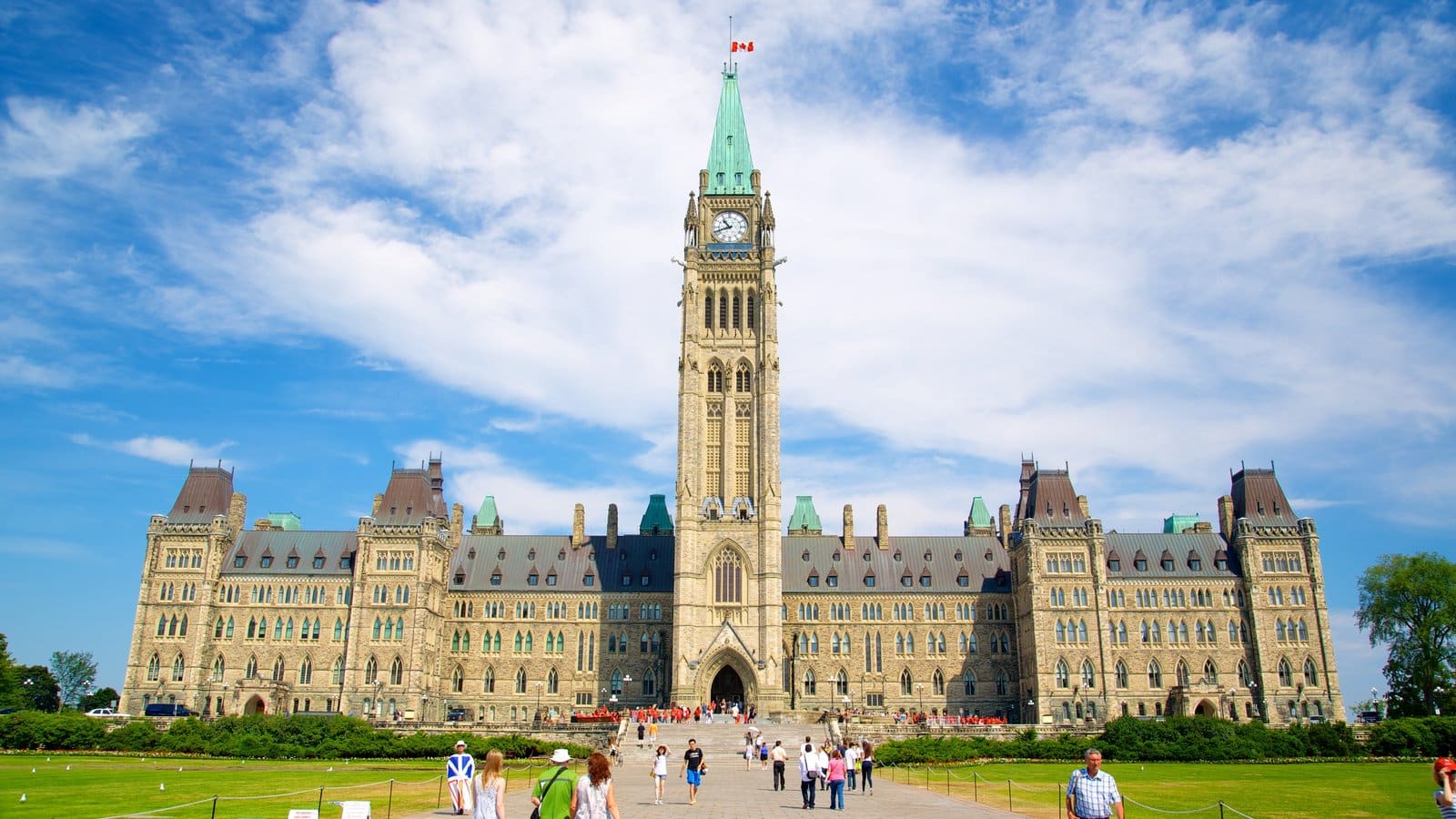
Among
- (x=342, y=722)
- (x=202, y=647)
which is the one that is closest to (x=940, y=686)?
(x=342, y=722)

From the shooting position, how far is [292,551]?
8925 cm

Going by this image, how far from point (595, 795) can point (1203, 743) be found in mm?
47421

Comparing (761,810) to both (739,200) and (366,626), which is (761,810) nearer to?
(366,626)

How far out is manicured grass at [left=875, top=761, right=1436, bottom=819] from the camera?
99.6 feet

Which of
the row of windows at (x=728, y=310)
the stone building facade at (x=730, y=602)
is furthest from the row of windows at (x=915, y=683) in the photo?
the row of windows at (x=728, y=310)

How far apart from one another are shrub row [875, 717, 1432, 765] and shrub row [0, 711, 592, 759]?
2101 centimetres

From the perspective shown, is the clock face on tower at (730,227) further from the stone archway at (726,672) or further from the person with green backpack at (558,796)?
the person with green backpack at (558,796)

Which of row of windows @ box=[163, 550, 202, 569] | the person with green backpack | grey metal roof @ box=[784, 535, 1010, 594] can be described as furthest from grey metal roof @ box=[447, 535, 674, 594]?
the person with green backpack

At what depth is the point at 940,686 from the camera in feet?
A: 293

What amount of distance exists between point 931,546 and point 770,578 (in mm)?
19834

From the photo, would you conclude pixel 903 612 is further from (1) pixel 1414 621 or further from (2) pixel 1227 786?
(2) pixel 1227 786

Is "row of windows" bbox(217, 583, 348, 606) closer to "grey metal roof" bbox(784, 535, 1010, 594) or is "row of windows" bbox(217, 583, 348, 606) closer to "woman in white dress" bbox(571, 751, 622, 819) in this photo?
"grey metal roof" bbox(784, 535, 1010, 594)

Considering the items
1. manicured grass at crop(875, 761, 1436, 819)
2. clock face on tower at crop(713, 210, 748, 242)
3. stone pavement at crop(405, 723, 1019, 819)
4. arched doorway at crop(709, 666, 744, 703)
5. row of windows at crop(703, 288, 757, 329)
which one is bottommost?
stone pavement at crop(405, 723, 1019, 819)

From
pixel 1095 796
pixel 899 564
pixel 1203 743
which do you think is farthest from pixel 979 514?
pixel 1095 796
